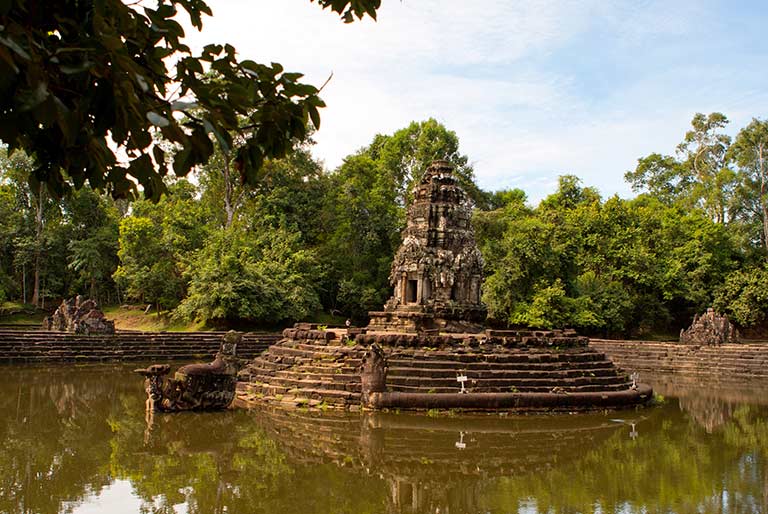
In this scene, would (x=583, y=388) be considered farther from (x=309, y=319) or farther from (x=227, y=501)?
(x=309, y=319)

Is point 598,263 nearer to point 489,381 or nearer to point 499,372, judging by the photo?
point 499,372

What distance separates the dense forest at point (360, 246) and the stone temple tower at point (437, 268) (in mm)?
11816

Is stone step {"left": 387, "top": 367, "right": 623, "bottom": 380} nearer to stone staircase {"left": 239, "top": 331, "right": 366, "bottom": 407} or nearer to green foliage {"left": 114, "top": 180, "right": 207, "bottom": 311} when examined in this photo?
stone staircase {"left": 239, "top": 331, "right": 366, "bottom": 407}

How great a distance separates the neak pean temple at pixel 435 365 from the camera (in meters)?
12.6

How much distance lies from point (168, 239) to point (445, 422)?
80.7ft

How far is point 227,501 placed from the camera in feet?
21.6

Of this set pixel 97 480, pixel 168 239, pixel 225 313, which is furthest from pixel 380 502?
pixel 168 239

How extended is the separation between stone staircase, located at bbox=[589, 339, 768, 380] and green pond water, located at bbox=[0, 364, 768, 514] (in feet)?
34.1

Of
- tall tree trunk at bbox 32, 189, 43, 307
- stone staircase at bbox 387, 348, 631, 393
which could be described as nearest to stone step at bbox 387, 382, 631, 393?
stone staircase at bbox 387, 348, 631, 393

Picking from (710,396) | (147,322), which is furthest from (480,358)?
(147,322)

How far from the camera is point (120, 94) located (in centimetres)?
248

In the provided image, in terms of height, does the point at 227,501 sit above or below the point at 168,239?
below

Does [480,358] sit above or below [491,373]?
above

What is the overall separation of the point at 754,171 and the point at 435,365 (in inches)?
1280
